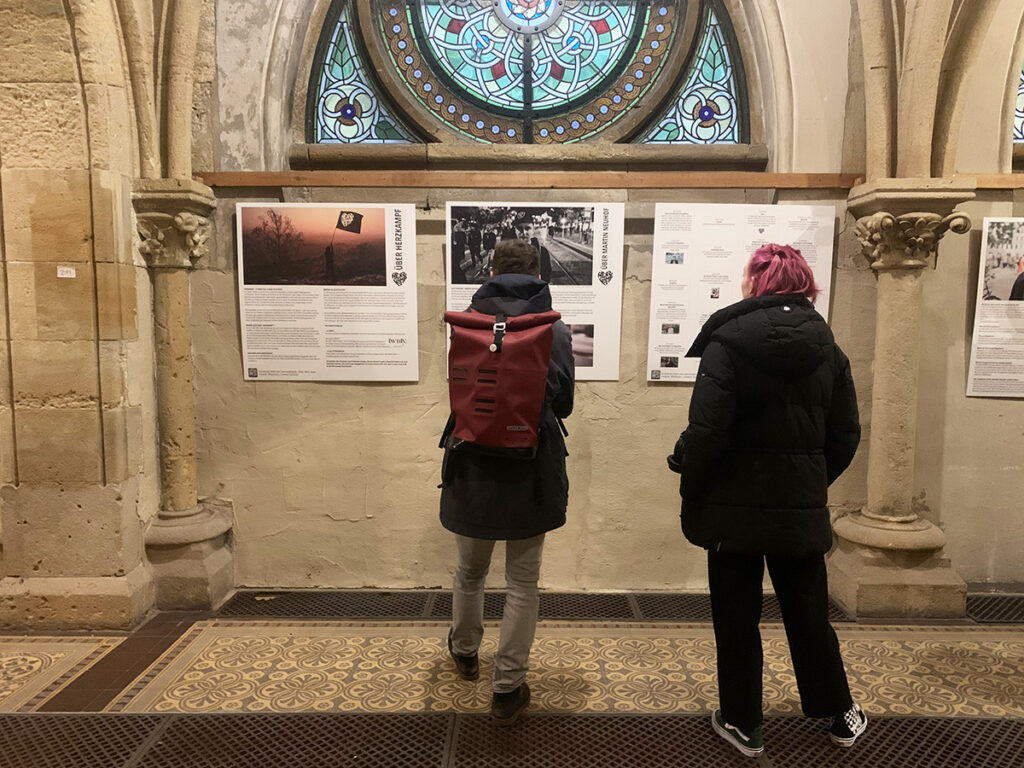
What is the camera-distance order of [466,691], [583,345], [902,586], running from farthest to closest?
1. [583,345]
2. [902,586]
3. [466,691]

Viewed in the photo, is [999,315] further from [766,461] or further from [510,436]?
[510,436]

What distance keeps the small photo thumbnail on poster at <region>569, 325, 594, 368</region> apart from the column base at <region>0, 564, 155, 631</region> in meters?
2.41

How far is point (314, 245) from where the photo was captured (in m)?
3.34

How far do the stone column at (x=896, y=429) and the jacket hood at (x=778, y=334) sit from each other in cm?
156

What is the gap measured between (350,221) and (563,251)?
3.57 feet

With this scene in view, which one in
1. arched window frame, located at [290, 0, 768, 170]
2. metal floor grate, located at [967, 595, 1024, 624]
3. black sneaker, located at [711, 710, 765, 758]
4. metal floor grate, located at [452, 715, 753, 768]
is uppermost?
arched window frame, located at [290, 0, 768, 170]

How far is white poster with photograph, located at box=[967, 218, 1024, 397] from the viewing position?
10.8ft

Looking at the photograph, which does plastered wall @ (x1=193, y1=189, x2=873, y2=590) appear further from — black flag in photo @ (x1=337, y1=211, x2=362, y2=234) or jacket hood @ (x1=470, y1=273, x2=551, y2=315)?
jacket hood @ (x1=470, y1=273, x2=551, y2=315)

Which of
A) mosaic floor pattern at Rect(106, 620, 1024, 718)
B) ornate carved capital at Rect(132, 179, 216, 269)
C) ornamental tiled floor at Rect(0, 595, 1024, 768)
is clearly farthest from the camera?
ornate carved capital at Rect(132, 179, 216, 269)

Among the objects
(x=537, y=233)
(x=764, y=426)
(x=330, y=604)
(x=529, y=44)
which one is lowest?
(x=330, y=604)

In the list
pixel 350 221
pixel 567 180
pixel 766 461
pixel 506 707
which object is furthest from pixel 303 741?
pixel 567 180

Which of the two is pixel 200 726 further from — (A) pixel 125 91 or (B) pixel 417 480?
(A) pixel 125 91

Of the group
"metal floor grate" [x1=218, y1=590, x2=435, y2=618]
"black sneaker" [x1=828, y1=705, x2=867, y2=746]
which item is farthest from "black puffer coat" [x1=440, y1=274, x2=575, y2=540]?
"metal floor grate" [x1=218, y1=590, x2=435, y2=618]

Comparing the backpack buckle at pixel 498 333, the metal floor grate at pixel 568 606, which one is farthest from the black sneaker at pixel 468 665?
the backpack buckle at pixel 498 333
